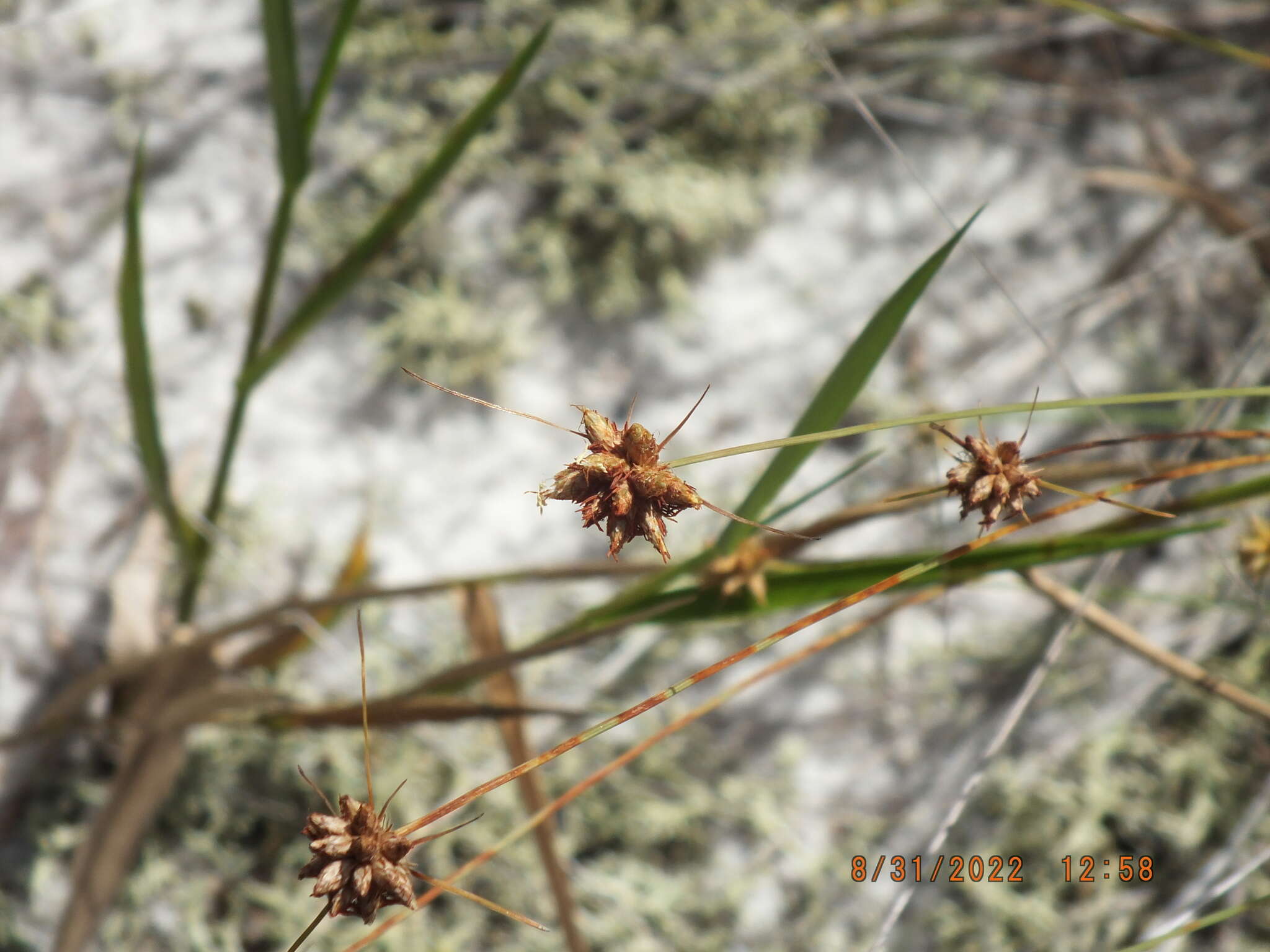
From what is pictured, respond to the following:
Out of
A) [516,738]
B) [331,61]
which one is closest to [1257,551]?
[516,738]

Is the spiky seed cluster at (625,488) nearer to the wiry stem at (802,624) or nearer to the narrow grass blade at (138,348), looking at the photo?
the wiry stem at (802,624)

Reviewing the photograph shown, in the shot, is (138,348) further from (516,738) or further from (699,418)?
(699,418)

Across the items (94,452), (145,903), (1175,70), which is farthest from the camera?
(1175,70)

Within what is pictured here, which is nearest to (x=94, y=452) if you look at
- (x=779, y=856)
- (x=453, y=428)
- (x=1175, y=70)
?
(x=453, y=428)

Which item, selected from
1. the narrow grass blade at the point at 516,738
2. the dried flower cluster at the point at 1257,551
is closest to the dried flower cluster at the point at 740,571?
the narrow grass blade at the point at 516,738

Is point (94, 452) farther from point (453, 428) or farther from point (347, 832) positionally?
point (347, 832)
